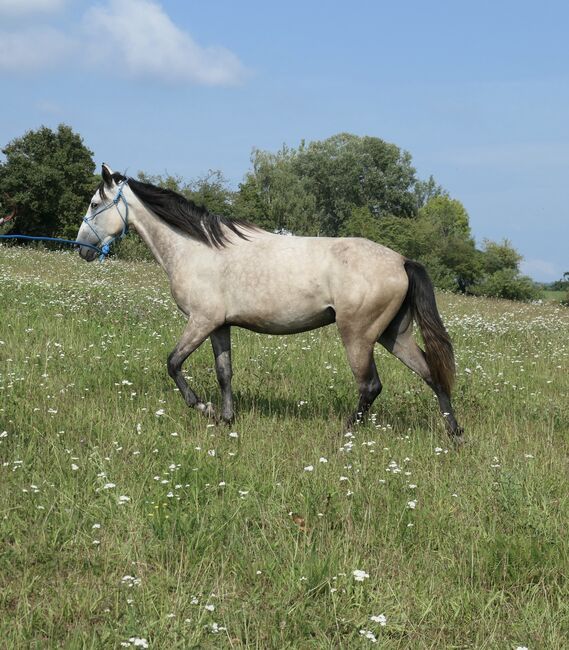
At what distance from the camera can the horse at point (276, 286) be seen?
7469mm

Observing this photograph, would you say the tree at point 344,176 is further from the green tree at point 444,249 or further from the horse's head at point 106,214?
the horse's head at point 106,214

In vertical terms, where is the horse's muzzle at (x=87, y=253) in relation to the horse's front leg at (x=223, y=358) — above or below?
above

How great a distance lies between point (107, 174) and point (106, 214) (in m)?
0.44

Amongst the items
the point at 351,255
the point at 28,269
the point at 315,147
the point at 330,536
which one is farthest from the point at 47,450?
the point at 315,147

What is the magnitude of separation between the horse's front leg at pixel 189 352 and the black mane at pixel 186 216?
893mm

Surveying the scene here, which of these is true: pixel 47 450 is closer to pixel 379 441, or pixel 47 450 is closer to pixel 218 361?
pixel 218 361

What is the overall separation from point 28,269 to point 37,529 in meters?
19.7

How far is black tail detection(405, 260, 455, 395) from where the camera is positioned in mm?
7617

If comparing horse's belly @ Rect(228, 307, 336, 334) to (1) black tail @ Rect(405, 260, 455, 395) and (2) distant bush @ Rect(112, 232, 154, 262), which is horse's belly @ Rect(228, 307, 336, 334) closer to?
(1) black tail @ Rect(405, 260, 455, 395)

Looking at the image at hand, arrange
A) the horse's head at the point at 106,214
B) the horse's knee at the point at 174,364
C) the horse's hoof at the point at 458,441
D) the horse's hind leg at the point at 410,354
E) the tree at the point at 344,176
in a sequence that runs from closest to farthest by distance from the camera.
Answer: the horse's hoof at the point at 458,441, the horse's hind leg at the point at 410,354, the horse's knee at the point at 174,364, the horse's head at the point at 106,214, the tree at the point at 344,176

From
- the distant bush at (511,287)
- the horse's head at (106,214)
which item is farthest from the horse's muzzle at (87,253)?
the distant bush at (511,287)

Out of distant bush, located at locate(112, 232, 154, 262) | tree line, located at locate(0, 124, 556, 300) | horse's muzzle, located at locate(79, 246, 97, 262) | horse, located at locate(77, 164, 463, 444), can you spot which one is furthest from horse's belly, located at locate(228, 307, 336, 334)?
tree line, located at locate(0, 124, 556, 300)

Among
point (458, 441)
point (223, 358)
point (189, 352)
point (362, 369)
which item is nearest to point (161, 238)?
point (189, 352)

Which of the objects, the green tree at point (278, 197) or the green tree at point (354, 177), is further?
the green tree at point (354, 177)
